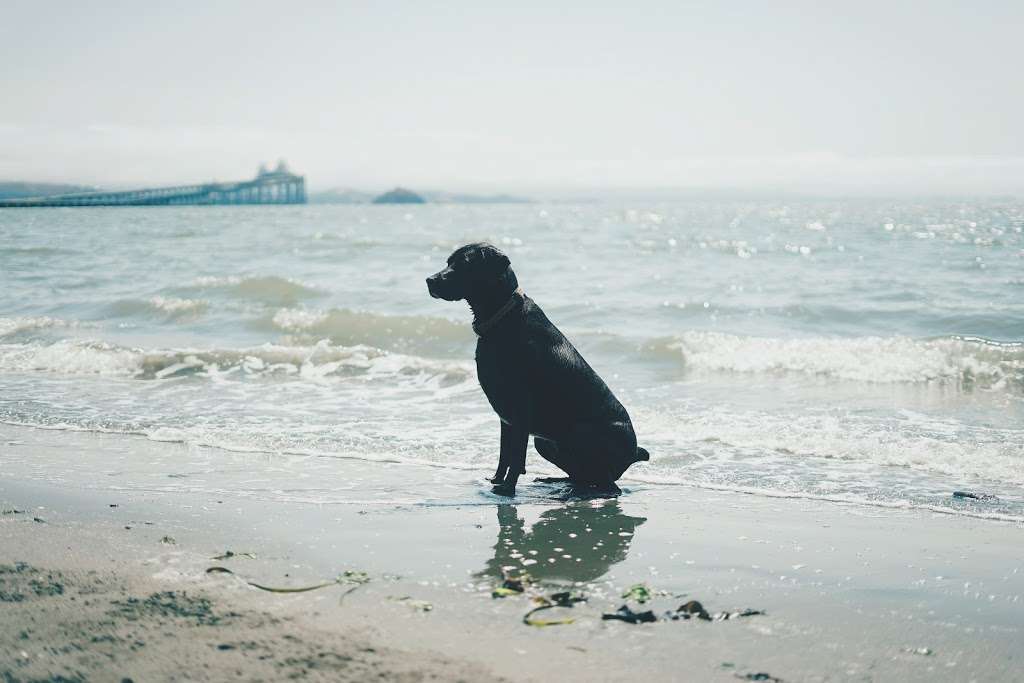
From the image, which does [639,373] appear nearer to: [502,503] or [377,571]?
[502,503]

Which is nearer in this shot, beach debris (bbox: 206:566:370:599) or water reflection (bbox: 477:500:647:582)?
beach debris (bbox: 206:566:370:599)

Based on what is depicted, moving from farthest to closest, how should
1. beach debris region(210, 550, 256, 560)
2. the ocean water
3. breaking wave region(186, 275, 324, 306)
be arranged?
breaking wave region(186, 275, 324, 306), the ocean water, beach debris region(210, 550, 256, 560)

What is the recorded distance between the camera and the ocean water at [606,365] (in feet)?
20.9

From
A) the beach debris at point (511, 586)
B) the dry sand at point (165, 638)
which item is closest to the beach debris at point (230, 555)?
the dry sand at point (165, 638)

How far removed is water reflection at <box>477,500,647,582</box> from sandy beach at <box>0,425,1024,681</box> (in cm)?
2

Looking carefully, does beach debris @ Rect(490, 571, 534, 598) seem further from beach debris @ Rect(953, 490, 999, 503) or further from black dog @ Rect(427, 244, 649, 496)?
beach debris @ Rect(953, 490, 999, 503)

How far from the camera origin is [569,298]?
18266 mm

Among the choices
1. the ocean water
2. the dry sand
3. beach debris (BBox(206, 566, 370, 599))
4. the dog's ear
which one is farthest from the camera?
the ocean water

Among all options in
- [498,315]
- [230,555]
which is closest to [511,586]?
[230,555]

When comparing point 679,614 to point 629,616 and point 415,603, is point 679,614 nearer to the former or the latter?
point 629,616

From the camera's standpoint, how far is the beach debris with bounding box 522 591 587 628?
309 cm

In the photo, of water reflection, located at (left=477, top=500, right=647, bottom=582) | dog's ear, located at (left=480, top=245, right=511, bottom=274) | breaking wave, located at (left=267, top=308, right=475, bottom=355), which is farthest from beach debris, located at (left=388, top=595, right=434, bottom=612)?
breaking wave, located at (left=267, top=308, right=475, bottom=355)

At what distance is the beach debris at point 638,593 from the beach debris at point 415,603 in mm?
721

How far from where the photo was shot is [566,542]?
4215mm
